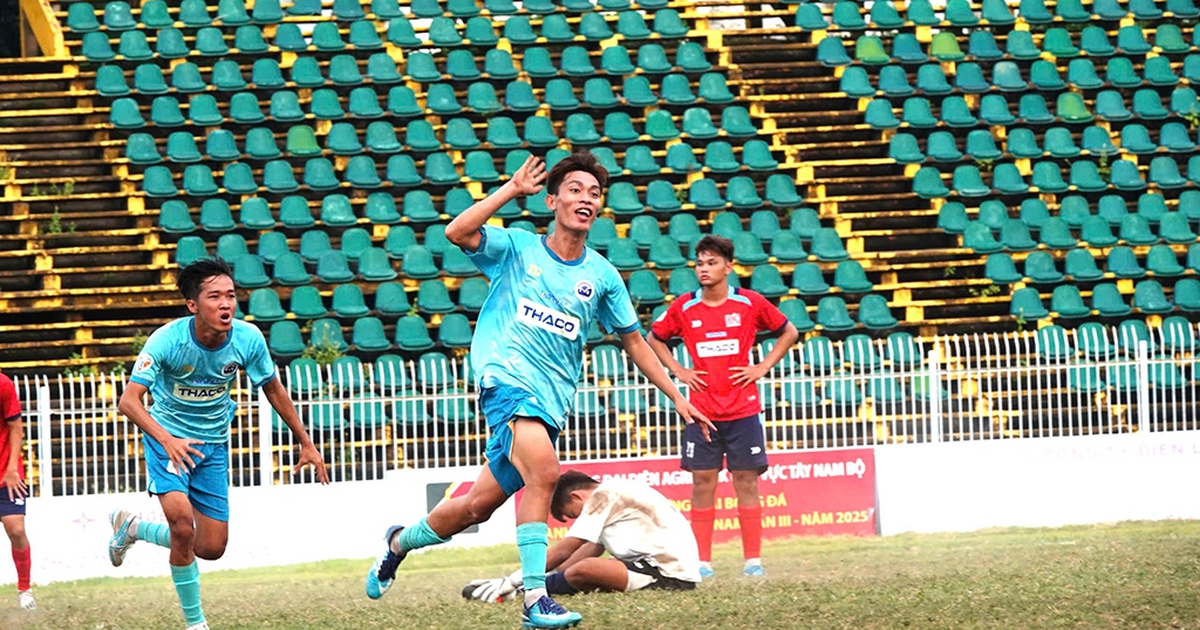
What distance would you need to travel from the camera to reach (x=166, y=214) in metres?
21.1

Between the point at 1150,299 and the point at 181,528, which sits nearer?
the point at 181,528

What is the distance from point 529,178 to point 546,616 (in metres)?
2.11

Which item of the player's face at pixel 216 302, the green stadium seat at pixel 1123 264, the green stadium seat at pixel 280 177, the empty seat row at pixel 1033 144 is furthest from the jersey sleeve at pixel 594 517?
the empty seat row at pixel 1033 144

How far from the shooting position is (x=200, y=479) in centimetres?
908

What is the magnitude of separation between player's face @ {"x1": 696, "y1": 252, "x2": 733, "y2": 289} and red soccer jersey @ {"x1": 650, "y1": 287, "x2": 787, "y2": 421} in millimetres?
211

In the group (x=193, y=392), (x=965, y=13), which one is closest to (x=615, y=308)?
(x=193, y=392)

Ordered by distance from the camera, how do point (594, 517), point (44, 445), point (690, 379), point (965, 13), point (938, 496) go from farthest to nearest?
point (965, 13)
point (938, 496)
point (44, 445)
point (690, 379)
point (594, 517)

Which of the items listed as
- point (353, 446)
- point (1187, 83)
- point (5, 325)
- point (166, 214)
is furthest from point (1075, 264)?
point (5, 325)

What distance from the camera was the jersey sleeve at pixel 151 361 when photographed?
8641 mm

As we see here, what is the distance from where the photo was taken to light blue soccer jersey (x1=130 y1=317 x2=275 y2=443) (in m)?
8.74

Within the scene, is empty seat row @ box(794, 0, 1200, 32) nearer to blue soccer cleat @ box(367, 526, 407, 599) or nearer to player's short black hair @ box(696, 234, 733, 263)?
player's short black hair @ box(696, 234, 733, 263)

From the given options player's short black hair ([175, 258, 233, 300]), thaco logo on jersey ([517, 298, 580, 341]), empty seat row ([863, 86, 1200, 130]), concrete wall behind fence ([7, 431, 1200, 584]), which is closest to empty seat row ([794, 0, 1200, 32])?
empty seat row ([863, 86, 1200, 130])

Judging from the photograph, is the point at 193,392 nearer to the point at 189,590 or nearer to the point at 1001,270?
the point at 189,590

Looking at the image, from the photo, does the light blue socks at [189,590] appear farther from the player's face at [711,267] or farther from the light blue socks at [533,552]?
the player's face at [711,267]
